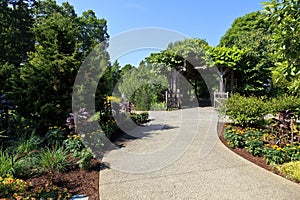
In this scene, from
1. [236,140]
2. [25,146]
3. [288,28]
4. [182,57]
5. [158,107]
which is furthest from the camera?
[182,57]

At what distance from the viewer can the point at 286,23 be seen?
83.8 inches

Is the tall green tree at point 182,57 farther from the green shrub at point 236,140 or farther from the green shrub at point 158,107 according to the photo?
the green shrub at point 236,140

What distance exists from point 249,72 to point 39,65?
1147cm

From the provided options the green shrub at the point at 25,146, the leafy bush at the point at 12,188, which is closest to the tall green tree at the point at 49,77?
the green shrub at the point at 25,146

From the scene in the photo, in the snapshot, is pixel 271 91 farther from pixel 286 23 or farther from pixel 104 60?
pixel 286 23

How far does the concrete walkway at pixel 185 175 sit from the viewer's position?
2701 millimetres

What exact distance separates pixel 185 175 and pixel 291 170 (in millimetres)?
1577

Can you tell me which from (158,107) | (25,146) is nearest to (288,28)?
(25,146)

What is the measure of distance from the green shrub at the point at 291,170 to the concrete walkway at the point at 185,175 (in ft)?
0.44

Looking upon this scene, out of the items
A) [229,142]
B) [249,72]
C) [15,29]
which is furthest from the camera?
[15,29]

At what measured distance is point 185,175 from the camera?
3301mm

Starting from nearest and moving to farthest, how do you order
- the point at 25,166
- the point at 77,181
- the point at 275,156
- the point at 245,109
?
the point at 77,181
the point at 25,166
the point at 275,156
the point at 245,109

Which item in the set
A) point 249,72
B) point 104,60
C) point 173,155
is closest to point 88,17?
point 249,72

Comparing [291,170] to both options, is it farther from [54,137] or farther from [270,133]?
[54,137]
